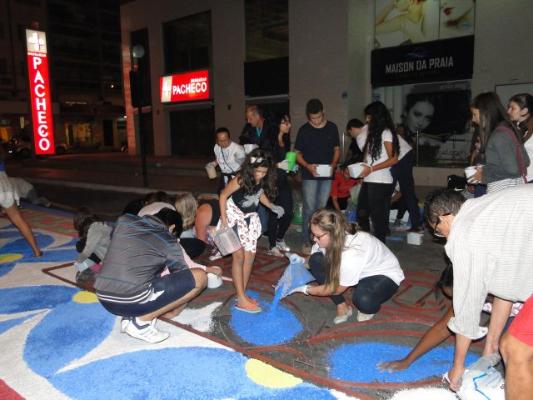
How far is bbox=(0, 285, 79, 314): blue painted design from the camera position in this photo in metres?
3.78

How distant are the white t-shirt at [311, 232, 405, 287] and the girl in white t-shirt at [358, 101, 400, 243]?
62.0 inches

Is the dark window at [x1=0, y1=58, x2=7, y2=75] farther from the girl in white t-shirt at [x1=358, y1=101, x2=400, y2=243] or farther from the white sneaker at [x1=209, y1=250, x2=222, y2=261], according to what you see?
the girl in white t-shirt at [x1=358, y1=101, x2=400, y2=243]

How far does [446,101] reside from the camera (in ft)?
34.0

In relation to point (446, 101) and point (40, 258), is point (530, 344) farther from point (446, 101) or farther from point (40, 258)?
point (446, 101)

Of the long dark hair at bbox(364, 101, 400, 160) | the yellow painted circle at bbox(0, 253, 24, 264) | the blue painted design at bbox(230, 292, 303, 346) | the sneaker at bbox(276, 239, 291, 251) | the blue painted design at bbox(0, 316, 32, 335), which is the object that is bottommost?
the blue painted design at bbox(0, 316, 32, 335)

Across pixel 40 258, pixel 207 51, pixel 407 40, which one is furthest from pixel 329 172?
pixel 207 51

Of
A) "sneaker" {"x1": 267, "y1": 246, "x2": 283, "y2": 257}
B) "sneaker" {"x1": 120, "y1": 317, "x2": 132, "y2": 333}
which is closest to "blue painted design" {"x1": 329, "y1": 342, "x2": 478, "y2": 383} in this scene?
"sneaker" {"x1": 120, "y1": 317, "x2": 132, "y2": 333}

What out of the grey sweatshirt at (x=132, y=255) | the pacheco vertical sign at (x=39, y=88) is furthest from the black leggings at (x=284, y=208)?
the pacheco vertical sign at (x=39, y=88)

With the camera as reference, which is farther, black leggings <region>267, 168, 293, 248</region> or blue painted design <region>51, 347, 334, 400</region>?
black leggings <region>267, 168, 293, 248</region>

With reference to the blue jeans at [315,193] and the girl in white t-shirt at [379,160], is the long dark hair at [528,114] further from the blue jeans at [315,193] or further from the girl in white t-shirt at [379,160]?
the blue jeans at [315,193]

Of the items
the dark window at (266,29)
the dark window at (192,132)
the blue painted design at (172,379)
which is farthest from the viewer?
the dark window at (192,132)

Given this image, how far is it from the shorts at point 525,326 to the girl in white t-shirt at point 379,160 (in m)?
3.14

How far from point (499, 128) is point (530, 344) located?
238 centimetres

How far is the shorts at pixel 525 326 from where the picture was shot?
5.26 ft
